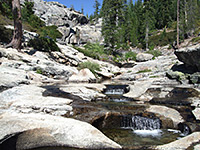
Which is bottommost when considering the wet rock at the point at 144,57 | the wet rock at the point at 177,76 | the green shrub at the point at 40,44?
the wet rock at the point at 177,76

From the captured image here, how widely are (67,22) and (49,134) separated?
59.4 metres

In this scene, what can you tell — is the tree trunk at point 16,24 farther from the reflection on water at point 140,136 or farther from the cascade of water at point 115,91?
the reflection on water at point 140,136

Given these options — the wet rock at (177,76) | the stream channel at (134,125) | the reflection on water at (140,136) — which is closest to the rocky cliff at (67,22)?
the wet rock at (177,76)

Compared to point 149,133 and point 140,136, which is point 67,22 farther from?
point 140,136

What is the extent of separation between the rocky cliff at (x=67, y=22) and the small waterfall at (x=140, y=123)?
42065mm

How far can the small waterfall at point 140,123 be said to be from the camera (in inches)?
204

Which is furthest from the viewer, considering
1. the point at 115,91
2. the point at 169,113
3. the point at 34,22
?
the point at 34,22

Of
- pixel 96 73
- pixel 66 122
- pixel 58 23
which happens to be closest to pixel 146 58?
pixel 96 73

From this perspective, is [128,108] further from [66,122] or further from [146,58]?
[146,58]

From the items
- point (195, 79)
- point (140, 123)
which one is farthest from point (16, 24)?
point (195, 79)

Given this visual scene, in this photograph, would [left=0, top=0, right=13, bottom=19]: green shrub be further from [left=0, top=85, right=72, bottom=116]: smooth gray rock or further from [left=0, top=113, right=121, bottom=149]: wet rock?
[left=0, top=113, right=121, bottom=149]: wet rock

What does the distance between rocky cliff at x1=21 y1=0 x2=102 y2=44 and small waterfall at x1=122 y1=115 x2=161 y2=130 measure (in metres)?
42.1

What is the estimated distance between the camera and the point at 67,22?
57.3 meters

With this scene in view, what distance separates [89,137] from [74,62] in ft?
56.8
